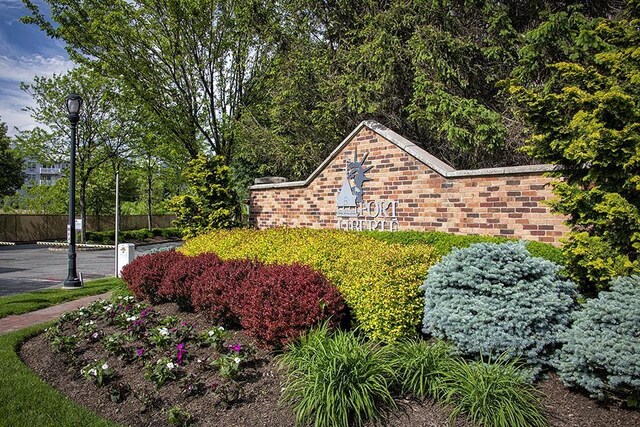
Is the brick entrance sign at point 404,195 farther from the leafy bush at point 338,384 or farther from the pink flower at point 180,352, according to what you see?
the pink flower at point 180,352

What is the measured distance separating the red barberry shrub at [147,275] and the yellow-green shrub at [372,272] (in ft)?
4.39

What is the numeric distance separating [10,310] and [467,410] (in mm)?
7623

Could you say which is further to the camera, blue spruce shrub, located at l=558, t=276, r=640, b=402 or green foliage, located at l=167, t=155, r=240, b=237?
green foliage, located at l=167, t=155, r=240, b=237

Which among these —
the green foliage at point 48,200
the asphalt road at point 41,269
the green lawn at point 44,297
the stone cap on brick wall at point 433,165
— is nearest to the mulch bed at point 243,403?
the stone cap on brick wall at point 433,165

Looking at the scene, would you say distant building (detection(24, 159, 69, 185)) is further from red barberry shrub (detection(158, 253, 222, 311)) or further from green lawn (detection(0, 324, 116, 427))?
green lawn (detection(0, 324, 116, 427))

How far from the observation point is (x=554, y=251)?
485cm

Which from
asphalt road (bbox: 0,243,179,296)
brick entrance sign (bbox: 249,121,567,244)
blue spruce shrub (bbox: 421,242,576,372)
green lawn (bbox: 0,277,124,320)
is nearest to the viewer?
blue spruce shrub (bbox: 421,242,576,372)

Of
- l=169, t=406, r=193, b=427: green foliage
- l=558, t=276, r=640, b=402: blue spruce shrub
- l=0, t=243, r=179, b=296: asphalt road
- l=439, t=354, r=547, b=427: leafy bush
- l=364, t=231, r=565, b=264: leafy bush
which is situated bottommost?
l=0, t=243, r=179, b=296: asphalt road

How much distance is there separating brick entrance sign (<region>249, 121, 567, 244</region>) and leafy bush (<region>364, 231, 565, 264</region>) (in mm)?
318

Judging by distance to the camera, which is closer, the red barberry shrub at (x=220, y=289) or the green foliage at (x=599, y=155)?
the green foliage at (x=599, y=155)

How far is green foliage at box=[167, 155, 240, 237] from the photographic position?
10242mm

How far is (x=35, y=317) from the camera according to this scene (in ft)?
23.0

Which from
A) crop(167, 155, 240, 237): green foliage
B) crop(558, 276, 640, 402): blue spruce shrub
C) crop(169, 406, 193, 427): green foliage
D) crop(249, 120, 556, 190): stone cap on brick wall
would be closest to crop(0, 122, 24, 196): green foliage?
crop(167, 155, 240, 237): green foliage

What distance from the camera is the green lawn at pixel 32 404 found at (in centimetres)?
342
